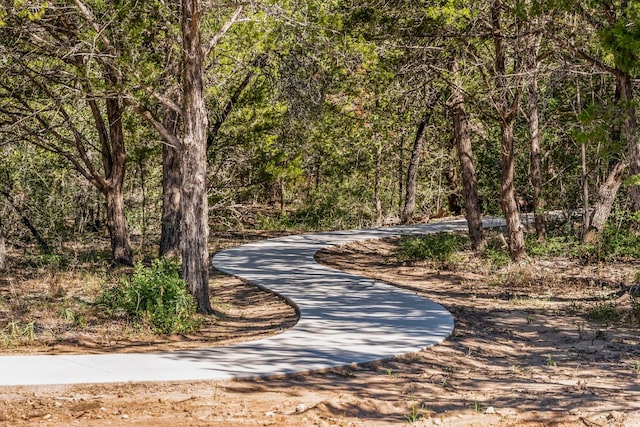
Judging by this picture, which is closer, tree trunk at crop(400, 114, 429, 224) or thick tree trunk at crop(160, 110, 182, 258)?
thick tree trunk at crop(160, 110, 182, 258)

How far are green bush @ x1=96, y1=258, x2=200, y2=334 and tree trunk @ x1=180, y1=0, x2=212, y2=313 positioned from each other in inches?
20.6

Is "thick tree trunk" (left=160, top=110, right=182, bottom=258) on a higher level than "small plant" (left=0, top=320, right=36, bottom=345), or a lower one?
higher

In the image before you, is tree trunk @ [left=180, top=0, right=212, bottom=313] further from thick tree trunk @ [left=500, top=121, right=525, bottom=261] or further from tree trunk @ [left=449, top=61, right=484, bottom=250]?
tree trunk @ [left=449, top=61, right=484, bottom=250]

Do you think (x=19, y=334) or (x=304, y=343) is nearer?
(x=304, y=343)

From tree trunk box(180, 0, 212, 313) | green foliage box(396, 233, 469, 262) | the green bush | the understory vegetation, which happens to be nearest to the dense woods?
tree trunk box(180, 0, 212, 313)

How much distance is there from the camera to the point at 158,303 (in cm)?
1174

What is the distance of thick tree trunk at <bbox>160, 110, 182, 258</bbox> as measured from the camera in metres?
18.6

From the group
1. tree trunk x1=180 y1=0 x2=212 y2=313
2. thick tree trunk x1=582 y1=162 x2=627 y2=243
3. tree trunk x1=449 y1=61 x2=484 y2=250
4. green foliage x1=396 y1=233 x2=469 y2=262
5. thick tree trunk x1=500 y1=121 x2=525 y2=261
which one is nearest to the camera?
tree trunk x1=180 y1=0 x2=212 y2=313

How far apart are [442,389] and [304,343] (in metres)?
2.30

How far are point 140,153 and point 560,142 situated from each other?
1265 cm

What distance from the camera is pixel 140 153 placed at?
20.1 meters

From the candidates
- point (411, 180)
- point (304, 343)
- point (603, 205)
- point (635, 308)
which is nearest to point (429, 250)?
point (603, 205)

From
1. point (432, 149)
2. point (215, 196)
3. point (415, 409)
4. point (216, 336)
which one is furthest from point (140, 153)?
point (432, 149)

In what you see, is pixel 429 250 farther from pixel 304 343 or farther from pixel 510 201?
pixel 304 343
